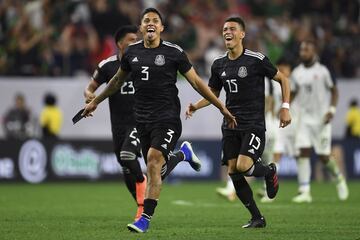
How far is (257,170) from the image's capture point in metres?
11.9

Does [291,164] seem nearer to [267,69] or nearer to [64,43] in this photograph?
[64,43]

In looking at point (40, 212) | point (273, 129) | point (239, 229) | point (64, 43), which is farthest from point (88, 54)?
point (239, 229)

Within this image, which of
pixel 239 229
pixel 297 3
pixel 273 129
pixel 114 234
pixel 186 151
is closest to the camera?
pixel 114 234

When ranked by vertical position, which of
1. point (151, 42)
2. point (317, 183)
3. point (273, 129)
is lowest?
point (317, 183)

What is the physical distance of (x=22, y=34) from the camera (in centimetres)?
2383

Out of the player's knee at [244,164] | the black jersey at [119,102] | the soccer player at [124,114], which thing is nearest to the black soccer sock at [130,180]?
the soccer player at [124,114]

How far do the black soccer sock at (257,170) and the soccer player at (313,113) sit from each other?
5.60 metres

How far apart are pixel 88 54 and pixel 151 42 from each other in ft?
43.4

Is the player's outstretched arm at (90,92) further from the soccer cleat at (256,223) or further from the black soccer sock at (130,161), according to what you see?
the soccer cleat at (256,223)

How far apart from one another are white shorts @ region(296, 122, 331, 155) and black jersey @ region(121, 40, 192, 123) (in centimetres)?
702

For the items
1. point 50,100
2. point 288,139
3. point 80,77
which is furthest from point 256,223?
point 80,77

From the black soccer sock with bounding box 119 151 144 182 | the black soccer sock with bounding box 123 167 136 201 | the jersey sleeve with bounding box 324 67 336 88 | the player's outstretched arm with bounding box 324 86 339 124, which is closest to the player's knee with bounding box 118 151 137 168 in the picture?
the black soccer sock with bounding box 119 151 144 182

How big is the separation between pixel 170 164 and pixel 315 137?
6457 millimetres

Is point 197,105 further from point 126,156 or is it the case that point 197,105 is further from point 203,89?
point 126,156
